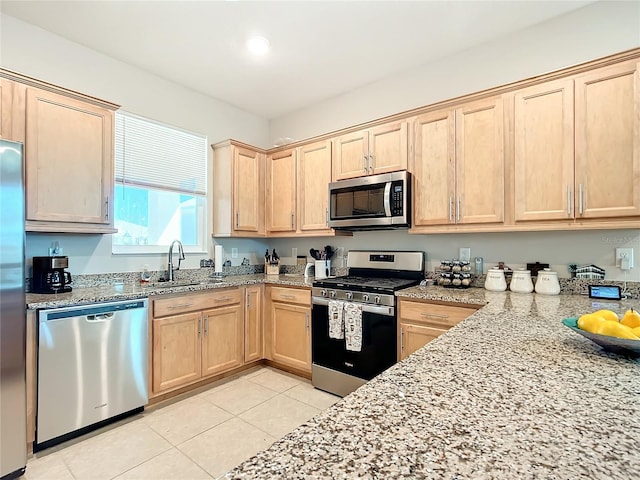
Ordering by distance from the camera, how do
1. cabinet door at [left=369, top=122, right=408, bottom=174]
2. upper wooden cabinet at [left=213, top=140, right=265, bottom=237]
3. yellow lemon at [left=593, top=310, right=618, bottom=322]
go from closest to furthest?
yellow lemon at [left=593, top=310, right=618, bottom=322] < cabinet door at [left=369, top=122, right=408, bottom=174] < upper wooden cabinet at [left=213, top=140, right=265, bottom=237]

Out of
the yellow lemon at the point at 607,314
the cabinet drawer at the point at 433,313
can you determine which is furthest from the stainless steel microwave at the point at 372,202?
the yellow lemon at the point at 607,314

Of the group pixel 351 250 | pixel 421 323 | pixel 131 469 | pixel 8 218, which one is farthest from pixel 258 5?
pixel 131 469

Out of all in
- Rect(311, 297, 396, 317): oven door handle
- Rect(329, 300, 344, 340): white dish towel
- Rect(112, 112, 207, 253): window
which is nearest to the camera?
Rect(311, 297, 396, 317): oven door handle

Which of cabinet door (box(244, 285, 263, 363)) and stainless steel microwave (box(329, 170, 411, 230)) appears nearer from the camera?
stainless steel microwave (box(329, 170, 411, 230))

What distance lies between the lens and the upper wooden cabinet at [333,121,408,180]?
2.83m

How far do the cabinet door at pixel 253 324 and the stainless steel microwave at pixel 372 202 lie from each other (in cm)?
106

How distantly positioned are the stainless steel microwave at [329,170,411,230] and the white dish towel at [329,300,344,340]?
2.47ft

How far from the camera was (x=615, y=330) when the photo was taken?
3.06ft

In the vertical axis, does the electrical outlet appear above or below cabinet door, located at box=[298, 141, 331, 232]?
below

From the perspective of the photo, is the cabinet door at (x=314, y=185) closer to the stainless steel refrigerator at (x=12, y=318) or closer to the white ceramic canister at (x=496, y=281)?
the white ceramic canister at (x=496, y=281)

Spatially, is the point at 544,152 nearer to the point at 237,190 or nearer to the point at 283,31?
the point at 283,31

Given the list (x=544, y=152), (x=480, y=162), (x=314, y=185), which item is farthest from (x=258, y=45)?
(x=544, y=152)

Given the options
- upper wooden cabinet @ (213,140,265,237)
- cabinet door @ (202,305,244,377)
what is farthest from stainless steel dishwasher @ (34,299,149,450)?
upper wooden cabinet @ (213,140,265,237)

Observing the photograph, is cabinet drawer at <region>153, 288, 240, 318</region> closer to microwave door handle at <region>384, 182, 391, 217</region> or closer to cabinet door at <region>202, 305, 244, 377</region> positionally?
cabinet door at <region>202, 305, 244, 377</region>
